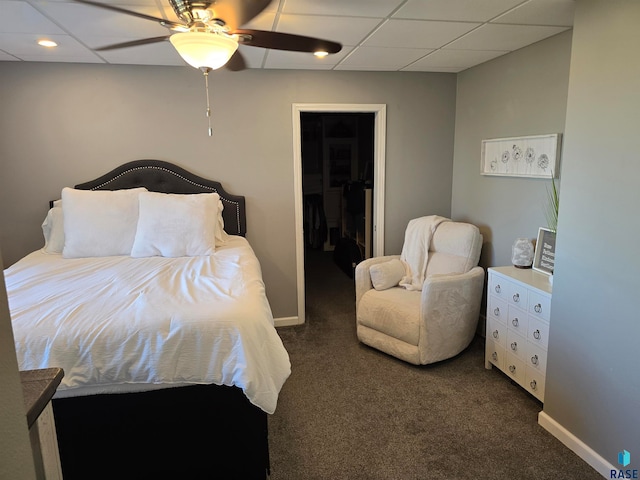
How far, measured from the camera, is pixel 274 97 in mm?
3520

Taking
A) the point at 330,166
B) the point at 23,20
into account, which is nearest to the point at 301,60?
the point at 23,20

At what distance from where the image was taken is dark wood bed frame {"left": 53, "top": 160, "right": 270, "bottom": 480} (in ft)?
5.84

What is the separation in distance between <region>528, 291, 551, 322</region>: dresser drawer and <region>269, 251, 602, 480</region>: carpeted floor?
22.9 inches

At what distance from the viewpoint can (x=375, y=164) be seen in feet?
12.5

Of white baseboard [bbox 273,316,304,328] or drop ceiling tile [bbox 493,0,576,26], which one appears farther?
white baseboard [bbox 273,316,304,328]

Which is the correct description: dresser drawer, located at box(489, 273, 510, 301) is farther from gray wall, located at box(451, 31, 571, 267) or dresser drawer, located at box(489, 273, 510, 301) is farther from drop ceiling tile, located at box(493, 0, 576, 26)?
drop ceiling tile, located at box(493, 0, 576, 26)

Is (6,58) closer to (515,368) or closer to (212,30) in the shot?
(212,30)

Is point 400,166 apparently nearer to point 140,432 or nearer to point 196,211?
point 196,211

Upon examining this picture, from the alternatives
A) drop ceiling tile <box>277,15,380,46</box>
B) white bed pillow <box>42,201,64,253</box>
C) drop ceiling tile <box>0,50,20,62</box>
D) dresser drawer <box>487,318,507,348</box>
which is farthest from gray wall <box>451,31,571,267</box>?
drop ceiling tile <box>0,50,20,62</box>

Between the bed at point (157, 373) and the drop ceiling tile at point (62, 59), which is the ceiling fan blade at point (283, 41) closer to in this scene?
the bed at point (157, 373)

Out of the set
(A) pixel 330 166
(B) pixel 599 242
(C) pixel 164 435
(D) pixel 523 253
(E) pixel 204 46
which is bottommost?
(C) pixel 164 435

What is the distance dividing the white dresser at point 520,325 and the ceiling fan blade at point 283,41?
1.80 m

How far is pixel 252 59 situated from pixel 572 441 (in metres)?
3.14

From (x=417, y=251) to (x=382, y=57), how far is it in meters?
1.55
